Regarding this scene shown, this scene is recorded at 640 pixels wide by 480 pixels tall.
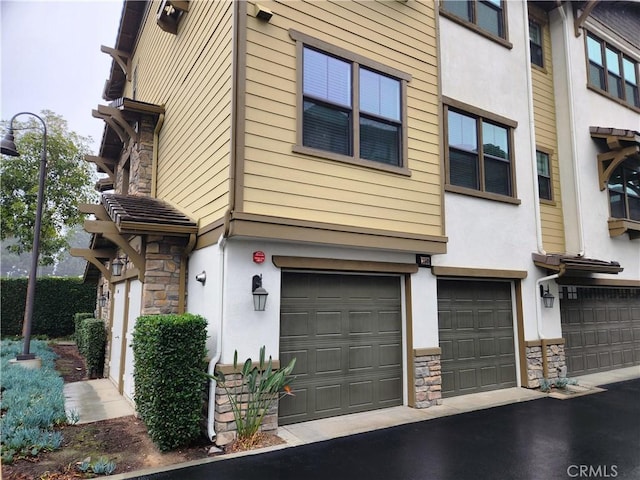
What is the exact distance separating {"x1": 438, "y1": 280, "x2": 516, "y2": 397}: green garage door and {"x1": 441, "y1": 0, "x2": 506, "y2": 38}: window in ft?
17.1

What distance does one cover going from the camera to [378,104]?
659 cm

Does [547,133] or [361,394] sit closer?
[361,394]

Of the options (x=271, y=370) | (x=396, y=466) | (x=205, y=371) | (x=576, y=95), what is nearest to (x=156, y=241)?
(x=205, y=371)

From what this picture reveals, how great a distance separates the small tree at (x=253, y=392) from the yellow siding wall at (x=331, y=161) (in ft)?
6.29

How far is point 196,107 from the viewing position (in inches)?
264

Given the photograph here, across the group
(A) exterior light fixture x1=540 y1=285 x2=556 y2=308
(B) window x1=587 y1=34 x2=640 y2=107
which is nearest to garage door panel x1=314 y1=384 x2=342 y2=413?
(A) exterior light fixture x1=540 y1=285 x2=556 y2=308

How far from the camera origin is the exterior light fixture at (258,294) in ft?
17.1

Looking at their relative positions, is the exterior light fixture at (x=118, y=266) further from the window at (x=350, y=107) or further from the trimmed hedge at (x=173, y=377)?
the window at (x=350, y=107)

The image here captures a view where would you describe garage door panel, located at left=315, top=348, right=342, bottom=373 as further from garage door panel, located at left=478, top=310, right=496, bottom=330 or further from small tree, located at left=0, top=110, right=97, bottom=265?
small tree, located at left=0, top=110, right=97, bottom=265

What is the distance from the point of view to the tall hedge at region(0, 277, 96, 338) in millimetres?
15672

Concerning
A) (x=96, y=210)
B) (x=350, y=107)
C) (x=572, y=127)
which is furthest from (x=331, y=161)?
(x=572, y=127)

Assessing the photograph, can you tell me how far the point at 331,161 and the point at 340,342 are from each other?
261 centimetres

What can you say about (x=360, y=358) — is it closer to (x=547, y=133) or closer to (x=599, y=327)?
(x=599, y=327)

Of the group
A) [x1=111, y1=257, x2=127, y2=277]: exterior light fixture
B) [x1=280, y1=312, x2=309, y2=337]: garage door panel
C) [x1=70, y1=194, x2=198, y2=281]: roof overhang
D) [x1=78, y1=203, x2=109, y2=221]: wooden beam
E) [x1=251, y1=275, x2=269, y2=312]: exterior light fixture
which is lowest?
[x1=280, y1=312, x2=309, y2=337]: garage door panel
